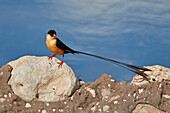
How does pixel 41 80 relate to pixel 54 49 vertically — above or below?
below

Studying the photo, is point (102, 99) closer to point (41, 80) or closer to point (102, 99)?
point (102, 99)

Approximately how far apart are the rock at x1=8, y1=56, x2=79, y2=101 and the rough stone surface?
133 millimetres

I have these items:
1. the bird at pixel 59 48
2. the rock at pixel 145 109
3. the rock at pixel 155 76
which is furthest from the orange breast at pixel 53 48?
the rock at pixel 145 109

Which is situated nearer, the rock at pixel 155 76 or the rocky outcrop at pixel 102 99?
the rocky outcrop at pixel 102 99

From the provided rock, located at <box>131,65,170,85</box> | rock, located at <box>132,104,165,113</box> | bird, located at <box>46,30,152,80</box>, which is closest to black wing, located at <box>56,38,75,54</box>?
bird, located at <box>46,30,152,80</box>

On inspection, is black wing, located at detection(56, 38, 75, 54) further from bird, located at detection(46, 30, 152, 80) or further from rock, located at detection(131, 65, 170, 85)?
rock, located at detection(131, 65, 170, 85)

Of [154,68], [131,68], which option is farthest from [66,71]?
[154,68]

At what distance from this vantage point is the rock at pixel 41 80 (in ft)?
16.4

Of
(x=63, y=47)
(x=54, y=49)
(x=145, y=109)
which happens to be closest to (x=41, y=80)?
(x=54, y=49)

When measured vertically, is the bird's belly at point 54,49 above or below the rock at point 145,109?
above

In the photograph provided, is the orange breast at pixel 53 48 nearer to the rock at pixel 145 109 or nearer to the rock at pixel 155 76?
the rock at pixel 155 76

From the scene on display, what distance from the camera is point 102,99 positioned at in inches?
205

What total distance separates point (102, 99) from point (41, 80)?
1404 mm

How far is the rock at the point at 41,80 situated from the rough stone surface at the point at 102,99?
13 centimetres
